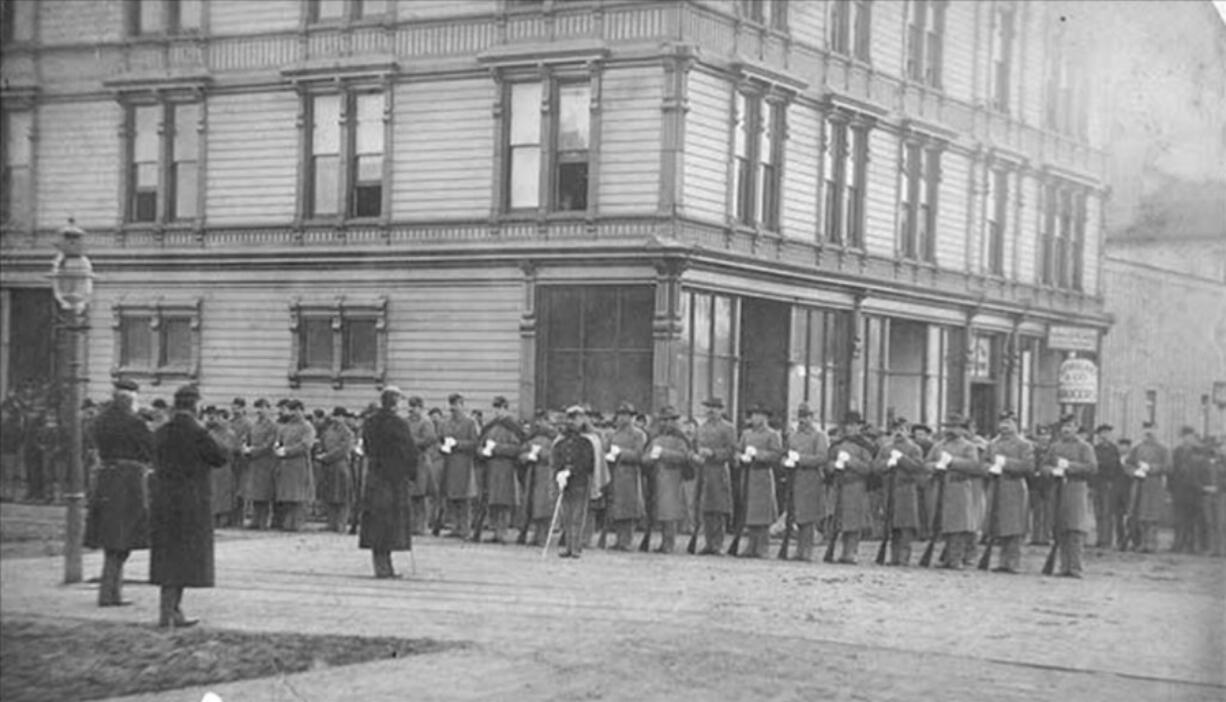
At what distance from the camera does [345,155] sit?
5.72 m

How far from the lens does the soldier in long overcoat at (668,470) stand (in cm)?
734

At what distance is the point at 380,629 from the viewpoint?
6062mm

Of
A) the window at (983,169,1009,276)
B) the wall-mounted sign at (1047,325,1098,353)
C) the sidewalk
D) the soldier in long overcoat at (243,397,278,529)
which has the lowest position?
the sidewalk

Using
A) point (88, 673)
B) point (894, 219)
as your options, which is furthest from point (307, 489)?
point (894, 219)

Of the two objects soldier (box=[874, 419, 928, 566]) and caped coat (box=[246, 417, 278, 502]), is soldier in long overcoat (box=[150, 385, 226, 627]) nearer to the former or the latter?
caped coat (box=[246, 417, 278, 502])

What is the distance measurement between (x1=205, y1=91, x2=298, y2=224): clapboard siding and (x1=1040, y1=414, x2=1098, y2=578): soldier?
3.20 meters

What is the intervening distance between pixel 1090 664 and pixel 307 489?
333 cm

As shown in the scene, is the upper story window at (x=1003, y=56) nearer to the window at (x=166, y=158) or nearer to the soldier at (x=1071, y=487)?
the soldier at (x=1071, y=487)

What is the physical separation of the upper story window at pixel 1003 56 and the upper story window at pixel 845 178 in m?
0.52

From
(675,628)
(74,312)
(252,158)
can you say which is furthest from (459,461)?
(74,312)

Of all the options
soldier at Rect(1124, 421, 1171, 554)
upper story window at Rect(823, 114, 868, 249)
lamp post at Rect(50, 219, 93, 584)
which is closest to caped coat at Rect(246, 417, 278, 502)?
lamp post at Rect(50, 219, 93, 584)

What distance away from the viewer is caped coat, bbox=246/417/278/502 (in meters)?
5.86

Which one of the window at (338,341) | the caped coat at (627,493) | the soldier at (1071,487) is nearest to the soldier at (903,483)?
the soldier at (1071,487)

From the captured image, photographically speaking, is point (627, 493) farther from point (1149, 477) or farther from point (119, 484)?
point (1149, 477)
